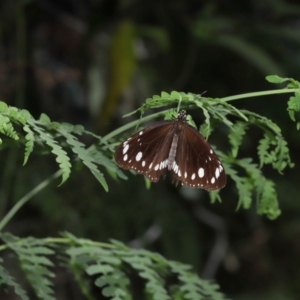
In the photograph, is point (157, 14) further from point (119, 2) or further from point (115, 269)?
point (115, 269)

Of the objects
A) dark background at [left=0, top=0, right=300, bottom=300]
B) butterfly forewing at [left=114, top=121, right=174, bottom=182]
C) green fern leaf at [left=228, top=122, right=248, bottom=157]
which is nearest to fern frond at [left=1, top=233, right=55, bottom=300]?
butterfly forewing at [left=114, top=121, right=174, bottom=182]

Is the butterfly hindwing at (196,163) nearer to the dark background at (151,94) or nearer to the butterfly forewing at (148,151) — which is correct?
the butterfly forewing at (148,151)

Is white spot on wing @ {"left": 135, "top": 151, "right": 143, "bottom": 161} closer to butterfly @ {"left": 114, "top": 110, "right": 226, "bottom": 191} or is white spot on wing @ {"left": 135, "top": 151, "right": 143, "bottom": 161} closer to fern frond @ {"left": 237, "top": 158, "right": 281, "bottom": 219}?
butterfly @ {"left": 114, "top": 110, "right": 226, "bottom": 191}

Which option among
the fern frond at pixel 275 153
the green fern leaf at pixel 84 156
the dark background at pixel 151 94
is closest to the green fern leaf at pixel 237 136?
the fern frond at pixel 275 153

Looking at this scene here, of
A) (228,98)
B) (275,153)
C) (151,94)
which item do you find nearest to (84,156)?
(228,98)

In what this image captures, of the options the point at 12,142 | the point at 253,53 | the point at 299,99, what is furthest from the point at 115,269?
the point at 253,53

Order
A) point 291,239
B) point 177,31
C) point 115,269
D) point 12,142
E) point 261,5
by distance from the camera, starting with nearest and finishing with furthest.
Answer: point 12,142, point 115,269, point 177,31, point 261,5, point 291,239

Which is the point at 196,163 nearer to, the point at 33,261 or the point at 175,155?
the point at 175,155
